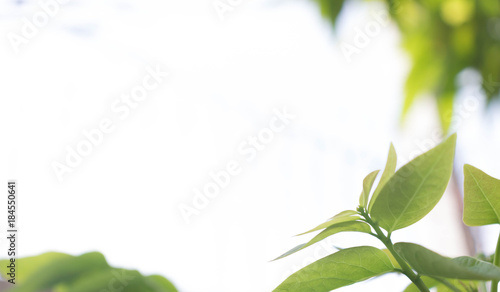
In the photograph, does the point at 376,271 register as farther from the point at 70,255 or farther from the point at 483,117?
the point at 483,117

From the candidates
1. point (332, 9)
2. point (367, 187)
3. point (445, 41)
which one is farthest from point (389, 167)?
point (445, 41)

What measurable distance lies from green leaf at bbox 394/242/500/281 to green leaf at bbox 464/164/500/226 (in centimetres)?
6

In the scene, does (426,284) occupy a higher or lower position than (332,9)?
lower

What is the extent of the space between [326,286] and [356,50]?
1.26 m

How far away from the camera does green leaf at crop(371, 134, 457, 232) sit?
22cm

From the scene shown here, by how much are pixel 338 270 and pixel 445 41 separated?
1.60 m

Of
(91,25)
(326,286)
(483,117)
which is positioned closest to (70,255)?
(326,286)

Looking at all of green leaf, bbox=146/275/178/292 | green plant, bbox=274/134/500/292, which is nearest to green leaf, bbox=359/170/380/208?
green plant, bbox=274/134/500/292

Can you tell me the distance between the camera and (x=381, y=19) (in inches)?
65.8

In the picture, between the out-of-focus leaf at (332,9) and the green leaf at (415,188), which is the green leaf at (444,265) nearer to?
the green leaf at (415,188)

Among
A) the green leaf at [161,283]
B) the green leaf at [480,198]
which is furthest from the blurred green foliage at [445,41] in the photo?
the green leaf at [161,283]

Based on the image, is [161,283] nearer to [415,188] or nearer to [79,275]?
[79,275]

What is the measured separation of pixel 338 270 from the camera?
0.25 m

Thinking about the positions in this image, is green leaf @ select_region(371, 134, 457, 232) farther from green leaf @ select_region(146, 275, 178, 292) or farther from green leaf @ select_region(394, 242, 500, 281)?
green leaf @ select_region(146, 275, 178, 292)
